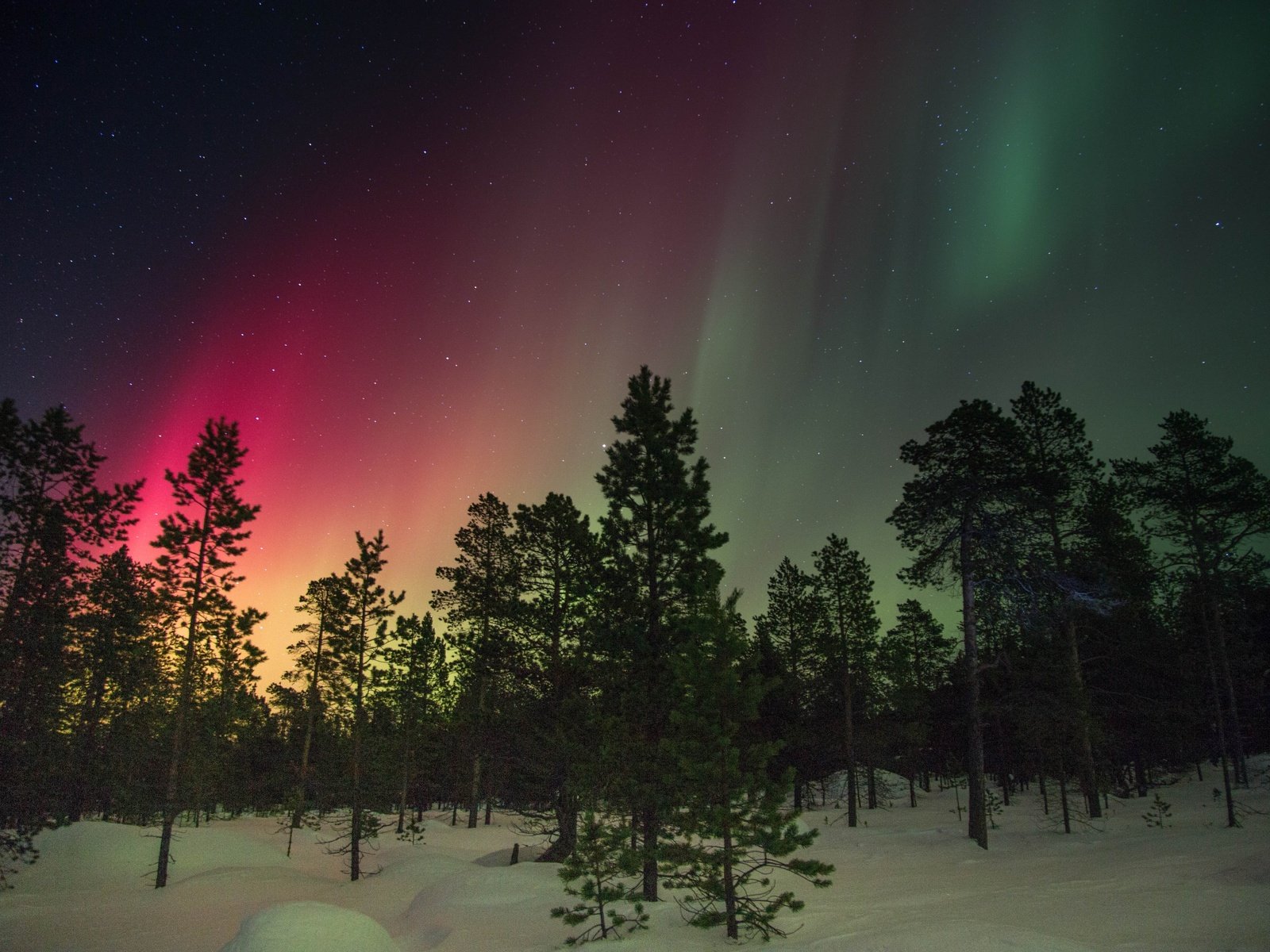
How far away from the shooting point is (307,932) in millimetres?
10070

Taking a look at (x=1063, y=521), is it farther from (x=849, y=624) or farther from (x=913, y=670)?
(x=913, y=670)

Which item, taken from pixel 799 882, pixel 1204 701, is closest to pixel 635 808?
pixel 799 882

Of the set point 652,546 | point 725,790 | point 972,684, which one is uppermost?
point 652,546

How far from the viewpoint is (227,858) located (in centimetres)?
2836

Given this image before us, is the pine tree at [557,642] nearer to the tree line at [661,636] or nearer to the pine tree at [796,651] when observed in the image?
the tree line at [661,636]

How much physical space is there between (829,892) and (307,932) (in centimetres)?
1339

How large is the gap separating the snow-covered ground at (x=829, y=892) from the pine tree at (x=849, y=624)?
275 inches

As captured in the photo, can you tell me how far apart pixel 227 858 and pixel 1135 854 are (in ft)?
114

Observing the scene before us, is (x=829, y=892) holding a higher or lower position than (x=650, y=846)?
lower

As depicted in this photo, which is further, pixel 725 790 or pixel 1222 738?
pixel 1222 738

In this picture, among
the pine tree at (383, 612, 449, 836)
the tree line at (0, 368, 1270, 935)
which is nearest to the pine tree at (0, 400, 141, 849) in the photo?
the tree line at (0, 368, 1270, 935)

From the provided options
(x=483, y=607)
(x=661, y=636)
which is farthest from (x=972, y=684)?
(x=483, y=607)

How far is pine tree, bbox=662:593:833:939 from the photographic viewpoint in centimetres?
1166

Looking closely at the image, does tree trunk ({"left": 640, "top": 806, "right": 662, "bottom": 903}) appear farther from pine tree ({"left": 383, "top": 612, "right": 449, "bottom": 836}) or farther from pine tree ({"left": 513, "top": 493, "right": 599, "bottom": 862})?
pine tree ({"left": 383, "top": 612, "right": 449, "bottom": 836})
